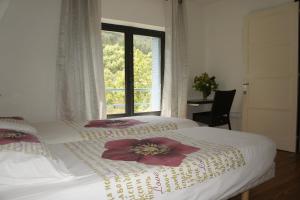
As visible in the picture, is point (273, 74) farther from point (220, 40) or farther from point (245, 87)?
point (220, 40)

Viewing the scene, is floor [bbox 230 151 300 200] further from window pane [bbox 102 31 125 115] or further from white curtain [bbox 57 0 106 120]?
window pane [bbox 102 31 125 115]

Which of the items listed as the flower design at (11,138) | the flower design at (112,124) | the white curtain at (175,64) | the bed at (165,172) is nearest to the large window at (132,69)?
the white curtain at (175,64)

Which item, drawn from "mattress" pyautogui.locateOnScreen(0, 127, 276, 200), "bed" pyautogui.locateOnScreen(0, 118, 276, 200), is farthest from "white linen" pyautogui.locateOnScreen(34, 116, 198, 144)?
"mattress" pyautogui.locateOnScreen(0, 127, 276, 200)

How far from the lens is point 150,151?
61.2 inches

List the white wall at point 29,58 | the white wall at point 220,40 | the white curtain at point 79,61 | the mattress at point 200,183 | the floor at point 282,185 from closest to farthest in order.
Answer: the mattress at point 200,183 < the floor at point 282,185 < the white wall at point 29,58 < the white curtain at point 79,61 < the white wall at point 220,40

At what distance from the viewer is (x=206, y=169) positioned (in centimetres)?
143

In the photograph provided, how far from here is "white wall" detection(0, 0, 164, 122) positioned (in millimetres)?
2836

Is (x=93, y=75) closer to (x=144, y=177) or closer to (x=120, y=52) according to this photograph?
(x=120, y=52)

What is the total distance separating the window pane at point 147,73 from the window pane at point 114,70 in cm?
24

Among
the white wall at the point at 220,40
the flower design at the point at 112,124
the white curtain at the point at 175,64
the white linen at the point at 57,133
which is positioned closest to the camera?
the white linen at the point at 57,133

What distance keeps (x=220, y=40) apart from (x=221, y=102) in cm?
139

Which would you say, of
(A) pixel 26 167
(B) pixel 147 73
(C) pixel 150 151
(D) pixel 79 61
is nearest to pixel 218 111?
(B) pixel 147 73

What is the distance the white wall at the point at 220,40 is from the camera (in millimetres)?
4184

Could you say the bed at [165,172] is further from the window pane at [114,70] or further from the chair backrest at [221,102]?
the window pane at [114,70]
